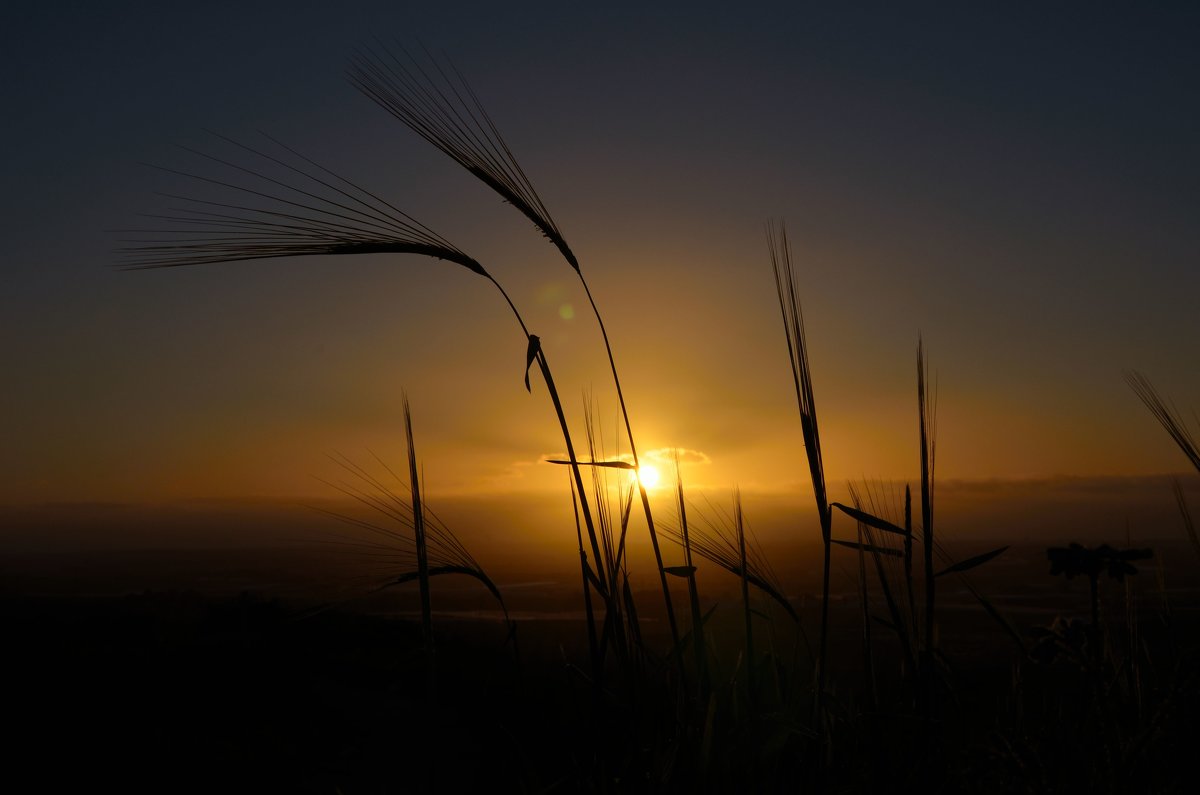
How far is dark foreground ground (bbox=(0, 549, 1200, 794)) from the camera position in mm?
1968

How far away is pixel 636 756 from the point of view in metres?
1.86

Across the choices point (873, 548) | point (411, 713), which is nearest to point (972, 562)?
point (873, 548)

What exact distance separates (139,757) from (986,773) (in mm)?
4833

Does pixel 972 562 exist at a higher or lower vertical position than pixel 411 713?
higher

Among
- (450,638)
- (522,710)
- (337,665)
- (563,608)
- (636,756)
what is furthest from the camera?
(563,608)

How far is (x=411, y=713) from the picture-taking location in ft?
20.8

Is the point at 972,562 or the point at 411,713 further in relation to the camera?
A: the point at 411,713

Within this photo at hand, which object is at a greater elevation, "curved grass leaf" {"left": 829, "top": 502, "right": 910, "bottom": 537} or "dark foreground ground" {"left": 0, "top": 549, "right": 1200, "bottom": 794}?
"curved grass leaf" {"left": 829, "top": 502, "right": 910, "bottom": 537}

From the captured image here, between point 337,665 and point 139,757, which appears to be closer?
point 139,757

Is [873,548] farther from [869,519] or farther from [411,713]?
[411,713]

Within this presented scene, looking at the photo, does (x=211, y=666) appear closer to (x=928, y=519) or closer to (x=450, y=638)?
(x=450, y=638)

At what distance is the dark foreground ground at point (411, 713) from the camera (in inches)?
77.5

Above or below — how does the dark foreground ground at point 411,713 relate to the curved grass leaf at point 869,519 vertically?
below

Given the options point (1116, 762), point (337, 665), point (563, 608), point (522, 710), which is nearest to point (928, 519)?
point (1116, 762)
